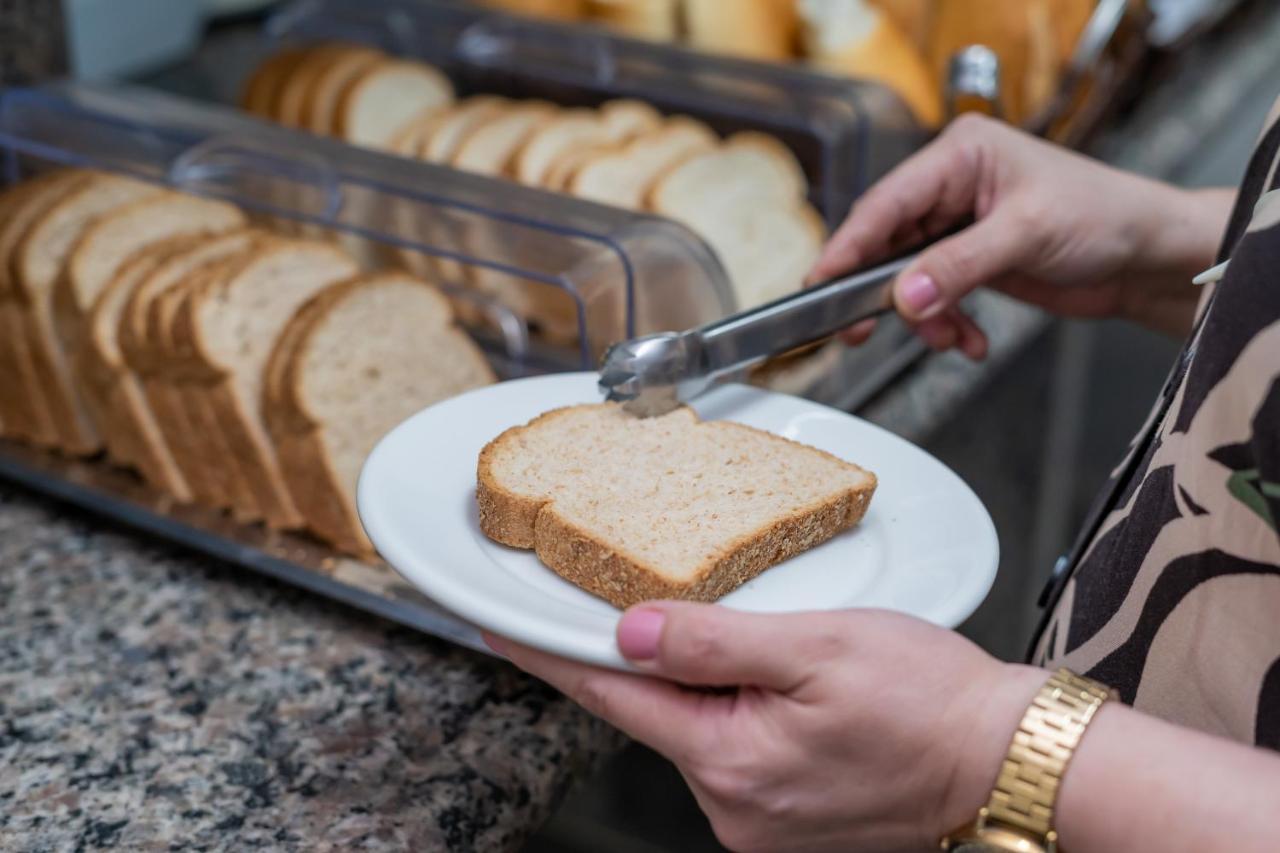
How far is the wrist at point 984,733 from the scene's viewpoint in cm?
61

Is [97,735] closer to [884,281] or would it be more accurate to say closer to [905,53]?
[884,281]

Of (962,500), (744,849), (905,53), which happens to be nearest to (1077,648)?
(962,500)

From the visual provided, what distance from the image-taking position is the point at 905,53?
63.7 inches

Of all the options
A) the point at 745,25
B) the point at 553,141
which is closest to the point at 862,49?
the point at 745,25

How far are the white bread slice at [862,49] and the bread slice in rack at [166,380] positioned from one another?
0.85 metres

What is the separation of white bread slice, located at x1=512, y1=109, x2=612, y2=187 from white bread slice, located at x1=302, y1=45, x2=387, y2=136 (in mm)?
268

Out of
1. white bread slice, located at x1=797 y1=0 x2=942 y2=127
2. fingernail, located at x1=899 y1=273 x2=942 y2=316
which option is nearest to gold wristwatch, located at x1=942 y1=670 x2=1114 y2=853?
fingernail, located at x1=899 y1=273 x2=942 y2=316

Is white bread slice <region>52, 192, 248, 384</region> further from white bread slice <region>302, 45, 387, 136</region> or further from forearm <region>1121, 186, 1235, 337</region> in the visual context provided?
forearm <region>1121, 186, 1235, 337</region>

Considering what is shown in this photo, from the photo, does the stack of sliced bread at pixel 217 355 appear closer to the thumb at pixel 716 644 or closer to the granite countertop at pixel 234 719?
the granite countertop at pixel 234 719

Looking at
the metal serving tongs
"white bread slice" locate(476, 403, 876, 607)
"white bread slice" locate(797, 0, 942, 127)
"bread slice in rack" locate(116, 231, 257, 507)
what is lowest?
"bread slice in rack" locate(116, 231, 257, 507)

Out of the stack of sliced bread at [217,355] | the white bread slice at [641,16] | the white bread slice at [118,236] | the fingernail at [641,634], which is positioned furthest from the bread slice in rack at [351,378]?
the white bread slice at [641,16]

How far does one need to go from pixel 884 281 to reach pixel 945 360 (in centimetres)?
45

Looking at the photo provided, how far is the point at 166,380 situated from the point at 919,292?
655mm

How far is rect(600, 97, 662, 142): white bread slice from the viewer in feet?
4.98
